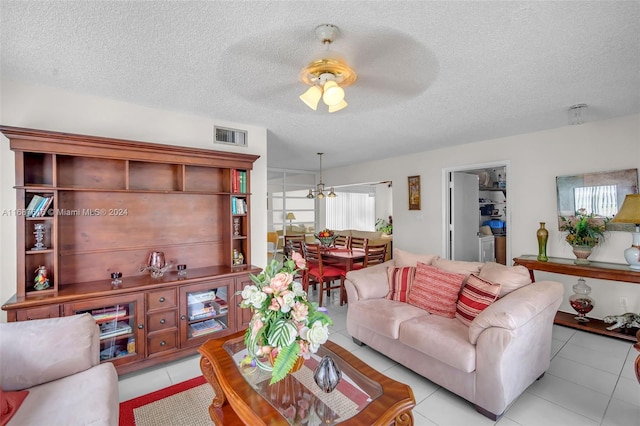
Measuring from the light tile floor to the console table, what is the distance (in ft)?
0.49

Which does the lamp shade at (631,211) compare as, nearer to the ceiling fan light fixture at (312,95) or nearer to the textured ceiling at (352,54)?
the textured ceiling at (352,54)

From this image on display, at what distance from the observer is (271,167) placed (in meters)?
6.62

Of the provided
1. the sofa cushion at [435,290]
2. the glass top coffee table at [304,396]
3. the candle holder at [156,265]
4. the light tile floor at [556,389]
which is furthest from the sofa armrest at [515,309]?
the candle holder at [156,265]

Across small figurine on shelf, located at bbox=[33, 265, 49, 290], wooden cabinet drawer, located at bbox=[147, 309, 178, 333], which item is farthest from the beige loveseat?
small figurine on shelf, located at bbox=[33, 265, 49, 290]

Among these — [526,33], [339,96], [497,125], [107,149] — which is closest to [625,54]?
[526,33]

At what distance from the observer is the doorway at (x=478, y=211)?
14.8ft

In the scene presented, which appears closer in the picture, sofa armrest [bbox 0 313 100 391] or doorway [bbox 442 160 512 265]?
sofa armrest [bbox 0 313 100 391]

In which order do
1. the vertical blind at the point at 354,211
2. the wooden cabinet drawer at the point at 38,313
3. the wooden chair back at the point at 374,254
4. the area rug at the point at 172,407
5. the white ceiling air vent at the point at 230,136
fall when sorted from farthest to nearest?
the vertical blind at the point at 354,211 < the wooden chair back at the point at 374,254 < the white ceiling air vent at the point at 230,136 < the wooden cabinet drawer at the point at 38,313 < the area rug at the point at 172,407

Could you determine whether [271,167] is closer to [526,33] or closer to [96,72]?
[96,72]

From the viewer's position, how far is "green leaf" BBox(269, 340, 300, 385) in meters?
1.35

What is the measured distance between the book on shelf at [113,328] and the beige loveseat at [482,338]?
79.2 inches

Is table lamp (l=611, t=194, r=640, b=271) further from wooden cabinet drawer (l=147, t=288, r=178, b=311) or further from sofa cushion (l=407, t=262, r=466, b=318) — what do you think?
wooden cabinet drawer (l=147, t=288, r=178, b=311)

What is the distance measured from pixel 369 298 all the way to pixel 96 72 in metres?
2.92

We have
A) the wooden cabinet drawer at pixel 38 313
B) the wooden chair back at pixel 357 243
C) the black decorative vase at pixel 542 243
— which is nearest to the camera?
the wooden cabinet drawer at pixel 38 313
